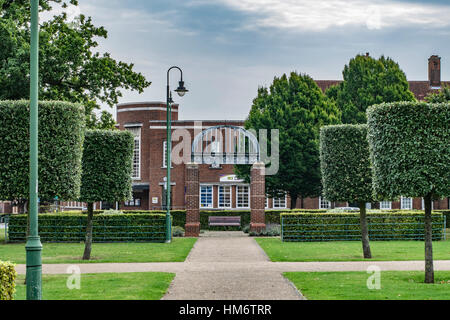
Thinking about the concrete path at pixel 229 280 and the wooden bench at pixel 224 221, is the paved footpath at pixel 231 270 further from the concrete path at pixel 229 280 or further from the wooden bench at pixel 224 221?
the wooden bench at pixel 224 221

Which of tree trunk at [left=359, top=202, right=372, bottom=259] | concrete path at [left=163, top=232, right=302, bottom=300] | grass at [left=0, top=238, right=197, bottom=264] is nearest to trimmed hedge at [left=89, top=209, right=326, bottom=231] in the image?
grass at [left=0, top=238, right=197, bottom=264]

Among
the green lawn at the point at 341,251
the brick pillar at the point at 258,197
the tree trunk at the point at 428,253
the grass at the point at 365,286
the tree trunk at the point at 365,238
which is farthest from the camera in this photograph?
the brick pillar at the point at 258,197

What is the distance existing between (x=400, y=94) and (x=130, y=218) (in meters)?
25.1

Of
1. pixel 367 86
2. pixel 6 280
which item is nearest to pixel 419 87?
pixel 367 86

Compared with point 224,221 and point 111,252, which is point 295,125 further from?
point 111,252

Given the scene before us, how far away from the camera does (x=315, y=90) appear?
45.6 meters

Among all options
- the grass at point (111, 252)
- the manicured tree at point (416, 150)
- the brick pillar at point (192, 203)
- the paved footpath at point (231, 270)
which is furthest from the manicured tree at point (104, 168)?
A: the brick pillar at point (192, 203)

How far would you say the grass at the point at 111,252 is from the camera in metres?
21.6

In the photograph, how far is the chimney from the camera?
206ft

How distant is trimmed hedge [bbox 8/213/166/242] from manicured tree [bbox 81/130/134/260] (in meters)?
7.36

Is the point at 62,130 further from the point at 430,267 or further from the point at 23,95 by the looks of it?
the point at 23,95

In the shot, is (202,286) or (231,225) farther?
(231,225)

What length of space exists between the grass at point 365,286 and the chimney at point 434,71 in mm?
48888
